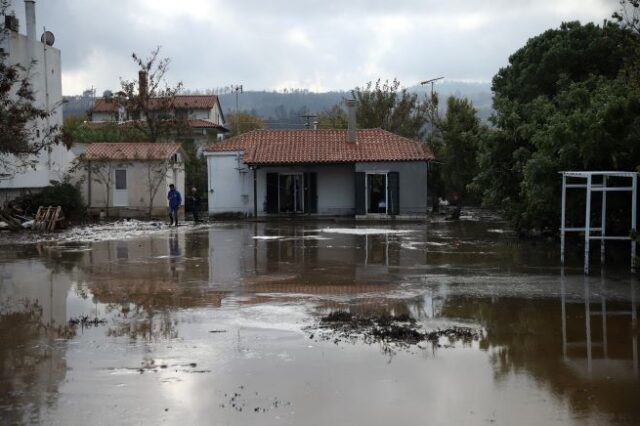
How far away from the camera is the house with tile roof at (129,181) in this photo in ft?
115

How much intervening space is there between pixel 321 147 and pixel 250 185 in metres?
3.99

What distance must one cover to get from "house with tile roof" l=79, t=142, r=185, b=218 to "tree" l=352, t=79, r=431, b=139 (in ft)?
62.0

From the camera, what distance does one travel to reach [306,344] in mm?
8664

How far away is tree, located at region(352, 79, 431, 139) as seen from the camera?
50781 mm

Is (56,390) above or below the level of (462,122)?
below

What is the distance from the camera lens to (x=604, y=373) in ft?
24.5

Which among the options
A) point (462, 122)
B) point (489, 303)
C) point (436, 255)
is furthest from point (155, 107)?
point (489, 303)

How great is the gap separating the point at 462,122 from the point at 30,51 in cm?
1988

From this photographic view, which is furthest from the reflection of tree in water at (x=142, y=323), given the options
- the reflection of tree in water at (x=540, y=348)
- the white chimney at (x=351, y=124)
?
the white chimney at (x=351, y=124)

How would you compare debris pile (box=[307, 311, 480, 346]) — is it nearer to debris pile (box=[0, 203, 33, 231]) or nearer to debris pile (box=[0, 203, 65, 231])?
debris pile (box=[0, 203, 65, 231])

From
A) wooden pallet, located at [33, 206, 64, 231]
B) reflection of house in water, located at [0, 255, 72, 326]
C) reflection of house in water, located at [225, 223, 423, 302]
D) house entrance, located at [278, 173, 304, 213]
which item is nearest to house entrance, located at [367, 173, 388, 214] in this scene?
house entrance, located at [278, 173, 304, 213]

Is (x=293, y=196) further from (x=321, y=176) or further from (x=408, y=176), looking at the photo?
(x=408, y=176)

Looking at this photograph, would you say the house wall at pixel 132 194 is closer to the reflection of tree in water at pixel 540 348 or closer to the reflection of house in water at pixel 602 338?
the reflection of tree in water at pixel 540 348

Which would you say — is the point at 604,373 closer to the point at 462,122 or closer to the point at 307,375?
the point at 307,375
